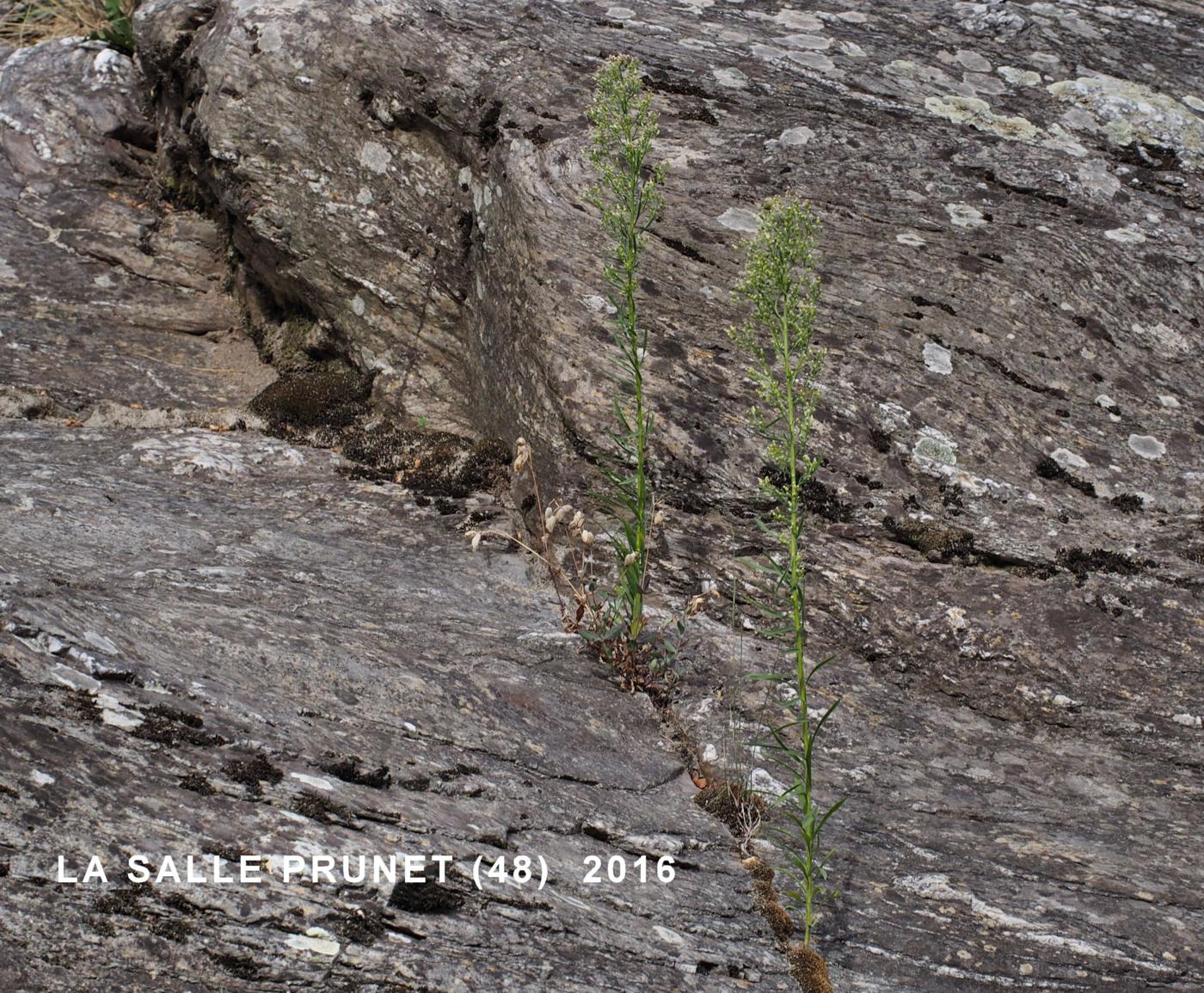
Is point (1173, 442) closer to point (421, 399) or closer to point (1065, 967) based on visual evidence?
point (1065, 967)

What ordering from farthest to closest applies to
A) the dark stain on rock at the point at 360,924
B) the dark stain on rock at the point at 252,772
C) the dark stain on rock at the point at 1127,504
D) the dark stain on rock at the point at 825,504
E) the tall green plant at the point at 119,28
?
the tall green plant at the point at 119,28, the dark stain on rock at the point at 1127,504, the dark stain on rock at the point at 825,504, the dark stain on rock at the point at 252,772, the dark stain on rock at the point at 360,924

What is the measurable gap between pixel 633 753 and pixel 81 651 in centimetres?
234

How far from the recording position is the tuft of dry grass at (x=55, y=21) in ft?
31.8

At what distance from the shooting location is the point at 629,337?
220 inches

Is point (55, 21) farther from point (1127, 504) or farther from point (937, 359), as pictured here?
point (1127, 504)

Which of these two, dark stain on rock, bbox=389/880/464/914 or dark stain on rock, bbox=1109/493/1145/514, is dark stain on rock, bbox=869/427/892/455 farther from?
dark stain on rock, bbox=389/880/464/914

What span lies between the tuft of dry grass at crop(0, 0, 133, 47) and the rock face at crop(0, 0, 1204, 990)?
1.58 ft

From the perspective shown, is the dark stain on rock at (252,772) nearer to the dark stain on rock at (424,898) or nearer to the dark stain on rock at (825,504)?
the dark stain on rock at (424,898)

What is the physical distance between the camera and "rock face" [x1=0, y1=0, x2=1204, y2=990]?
160 inches

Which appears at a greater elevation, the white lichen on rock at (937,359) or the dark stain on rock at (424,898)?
the white lichen on rock at (937,359)

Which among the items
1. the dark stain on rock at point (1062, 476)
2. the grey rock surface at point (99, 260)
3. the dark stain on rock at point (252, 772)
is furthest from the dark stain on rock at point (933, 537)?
the grey rock surface at point (99, 260)

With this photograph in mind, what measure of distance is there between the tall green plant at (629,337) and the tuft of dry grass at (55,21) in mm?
6124

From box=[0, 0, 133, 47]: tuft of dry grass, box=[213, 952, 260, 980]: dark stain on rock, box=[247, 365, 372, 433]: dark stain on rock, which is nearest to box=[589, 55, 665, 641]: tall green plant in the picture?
box=[247, 365, 372, 433]: dark stain on rock

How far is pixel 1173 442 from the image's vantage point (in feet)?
21.2
